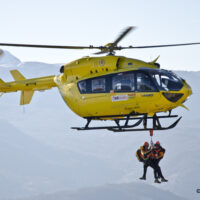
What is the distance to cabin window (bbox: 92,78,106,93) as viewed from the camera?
102ft

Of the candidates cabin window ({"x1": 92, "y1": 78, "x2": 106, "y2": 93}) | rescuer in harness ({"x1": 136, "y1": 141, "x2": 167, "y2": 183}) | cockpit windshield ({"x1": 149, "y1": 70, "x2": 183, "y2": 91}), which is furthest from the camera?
rescuer in harness ({"x1": 136, "y1": 141, "x2": 167, "y2": 183})

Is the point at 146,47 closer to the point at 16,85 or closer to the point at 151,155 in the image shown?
the point at 151,155

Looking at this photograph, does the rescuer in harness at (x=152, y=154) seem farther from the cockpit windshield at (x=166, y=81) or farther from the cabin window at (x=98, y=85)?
the cabin window at (x=98, y=85)

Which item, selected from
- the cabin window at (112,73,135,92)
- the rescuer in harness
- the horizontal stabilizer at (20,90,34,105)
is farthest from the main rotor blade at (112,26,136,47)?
the horizontal stabilizer at (20,90,34,105)

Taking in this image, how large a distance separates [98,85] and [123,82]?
6.20 ft

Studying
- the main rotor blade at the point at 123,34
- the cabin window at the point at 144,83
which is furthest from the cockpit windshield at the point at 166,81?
the main rotor blade at the point at 123,34

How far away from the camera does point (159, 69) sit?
100ft

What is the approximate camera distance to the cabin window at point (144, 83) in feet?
98.0

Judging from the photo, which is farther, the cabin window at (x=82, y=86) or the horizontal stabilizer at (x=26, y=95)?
the horizontal stabilizer at (x=26, y=95)

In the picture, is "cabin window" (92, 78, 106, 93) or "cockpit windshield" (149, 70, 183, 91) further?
"cabin window" (92, 78, 106, 93)

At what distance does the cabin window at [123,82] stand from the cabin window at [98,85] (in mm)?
730

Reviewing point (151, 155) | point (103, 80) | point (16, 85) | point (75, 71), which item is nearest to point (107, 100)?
point (103, 80)

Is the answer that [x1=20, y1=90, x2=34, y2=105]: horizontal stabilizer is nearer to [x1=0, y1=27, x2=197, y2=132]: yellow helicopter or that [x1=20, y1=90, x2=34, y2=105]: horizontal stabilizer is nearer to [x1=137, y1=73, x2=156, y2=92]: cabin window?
[x1=0, y1=27, x2=197, y2=132]: yellow helicopter

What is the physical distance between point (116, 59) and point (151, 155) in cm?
743
